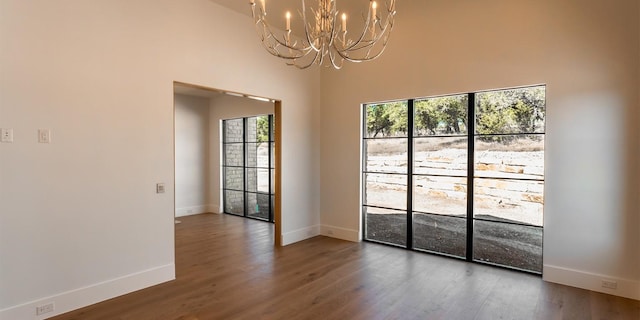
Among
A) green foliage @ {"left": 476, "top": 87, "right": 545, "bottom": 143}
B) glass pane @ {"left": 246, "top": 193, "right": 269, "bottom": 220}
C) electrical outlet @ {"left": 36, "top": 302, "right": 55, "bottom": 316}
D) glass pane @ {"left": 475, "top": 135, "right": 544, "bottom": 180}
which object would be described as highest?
green foliage @ {"left": 476, "top": 87, "right": 545, "bottom": 143}

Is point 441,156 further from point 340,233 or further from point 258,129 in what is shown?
point 258,129

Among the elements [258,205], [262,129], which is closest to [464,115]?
[262,129]

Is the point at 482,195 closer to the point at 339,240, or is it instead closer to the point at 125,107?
the point at 339,240

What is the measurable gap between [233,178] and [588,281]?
6.64 metres

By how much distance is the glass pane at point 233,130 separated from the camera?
777 cm

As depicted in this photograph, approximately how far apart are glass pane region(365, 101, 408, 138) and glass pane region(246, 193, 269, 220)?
117 inches

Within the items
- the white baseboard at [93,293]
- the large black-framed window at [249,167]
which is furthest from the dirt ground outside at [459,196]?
the white baseboard at [93,293]

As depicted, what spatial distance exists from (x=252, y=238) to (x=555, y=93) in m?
4.73

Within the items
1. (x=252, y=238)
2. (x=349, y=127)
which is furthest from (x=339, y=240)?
(x=349, y=127)

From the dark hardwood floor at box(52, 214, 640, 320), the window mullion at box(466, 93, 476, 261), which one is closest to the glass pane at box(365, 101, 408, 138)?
the window mullion at box(466, 93, 476, 261)

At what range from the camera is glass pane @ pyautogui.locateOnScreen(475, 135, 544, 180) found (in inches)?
155

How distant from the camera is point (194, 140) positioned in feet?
26.5

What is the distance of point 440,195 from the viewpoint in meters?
4.67

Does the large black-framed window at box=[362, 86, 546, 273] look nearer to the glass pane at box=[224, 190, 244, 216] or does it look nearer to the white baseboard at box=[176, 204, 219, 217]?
the glass pane at box=[224, 190, 244, 216]
